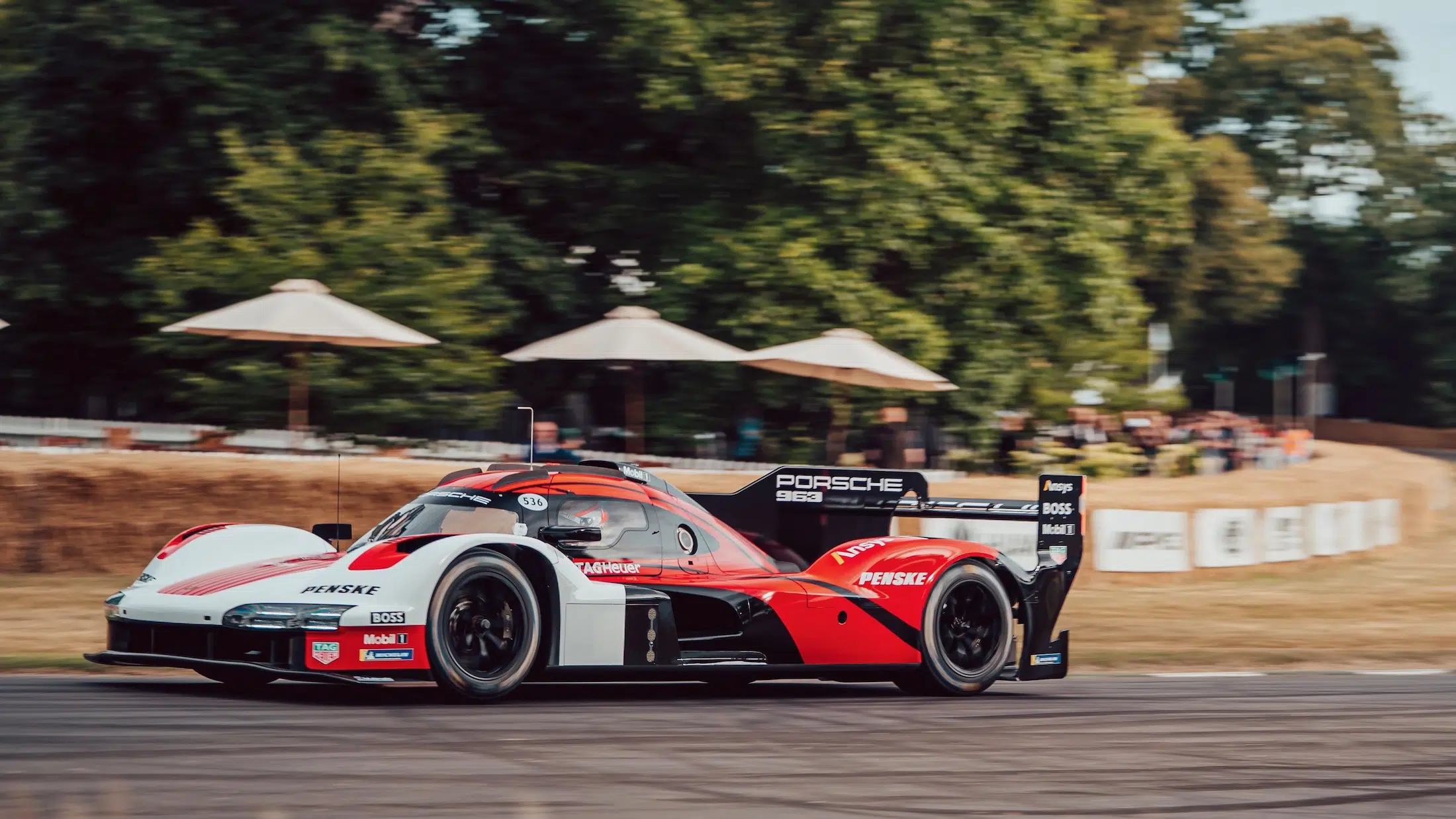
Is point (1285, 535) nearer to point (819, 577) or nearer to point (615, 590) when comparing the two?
point (819, 577)

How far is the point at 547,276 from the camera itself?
901 inches

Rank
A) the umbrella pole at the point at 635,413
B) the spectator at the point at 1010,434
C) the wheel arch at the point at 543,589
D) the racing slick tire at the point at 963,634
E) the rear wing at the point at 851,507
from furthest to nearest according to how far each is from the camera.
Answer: the spectator at the point at 1010,434 → the umbrella pole at the point at 635,413 → the rear wing at the point at 851,507 → the racing slick tire at the point at 963,634 → the wheel arch at the point at 543,589

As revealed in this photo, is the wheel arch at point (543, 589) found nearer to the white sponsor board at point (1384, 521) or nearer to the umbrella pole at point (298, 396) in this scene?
the umbrella pole at point (298, 396)

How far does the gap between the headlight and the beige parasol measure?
11.1 meters

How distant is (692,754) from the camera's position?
7051 millimetres

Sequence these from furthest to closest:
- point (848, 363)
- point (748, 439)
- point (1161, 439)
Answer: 1. point (1161, 439)
2. point (748, 439)
3. point (848, 363)

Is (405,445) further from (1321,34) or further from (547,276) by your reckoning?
(1321,34)

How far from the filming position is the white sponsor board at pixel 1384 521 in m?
24.8

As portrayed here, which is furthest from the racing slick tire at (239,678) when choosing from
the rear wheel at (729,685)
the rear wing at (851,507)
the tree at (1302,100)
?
the tree at (1302,100)

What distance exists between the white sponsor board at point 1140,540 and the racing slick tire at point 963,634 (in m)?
9.16

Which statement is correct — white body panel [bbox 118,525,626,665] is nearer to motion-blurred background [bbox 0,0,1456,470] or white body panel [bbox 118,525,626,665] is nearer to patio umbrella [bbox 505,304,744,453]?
patio umbrella [bbox 505,304,744,453]

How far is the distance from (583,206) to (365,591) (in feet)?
50.6

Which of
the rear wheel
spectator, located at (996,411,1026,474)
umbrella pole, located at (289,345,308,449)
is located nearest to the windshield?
the rear wheel

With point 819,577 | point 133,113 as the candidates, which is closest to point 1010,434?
point 133,113
